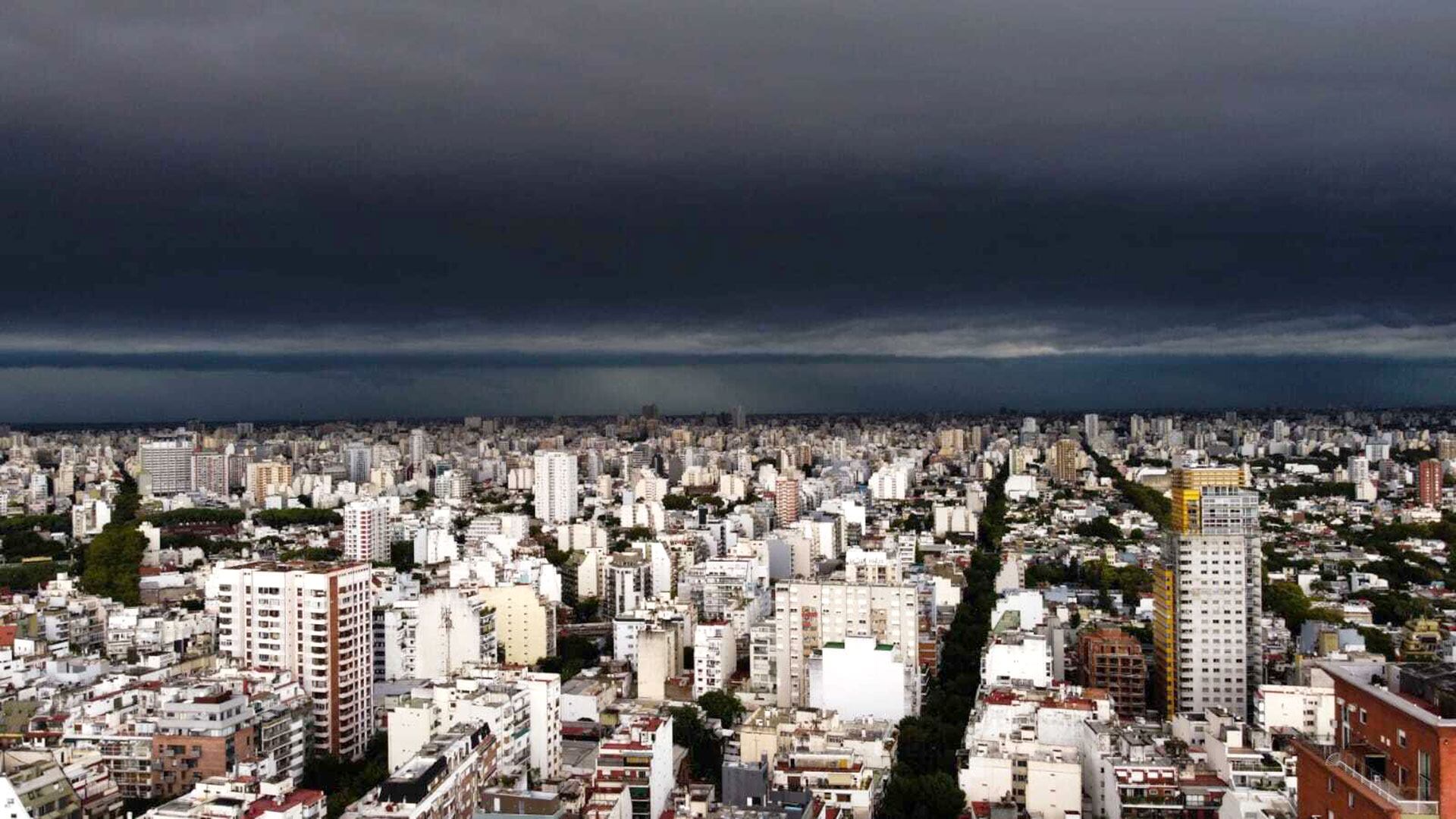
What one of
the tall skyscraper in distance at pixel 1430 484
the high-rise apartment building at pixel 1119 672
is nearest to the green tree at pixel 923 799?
the high-rise apartment building at pixel 1119 672

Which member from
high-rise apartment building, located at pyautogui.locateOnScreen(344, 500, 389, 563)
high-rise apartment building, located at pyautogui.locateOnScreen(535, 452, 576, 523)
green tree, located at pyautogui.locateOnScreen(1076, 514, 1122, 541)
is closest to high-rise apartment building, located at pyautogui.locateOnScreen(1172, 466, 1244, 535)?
green tree, located at pyautogui.locateOnScreen(1076, 514, 1122, 541)

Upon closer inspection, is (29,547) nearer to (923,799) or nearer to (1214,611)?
(923,799)

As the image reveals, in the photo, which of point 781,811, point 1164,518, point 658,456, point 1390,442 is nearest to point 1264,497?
point 1164,518

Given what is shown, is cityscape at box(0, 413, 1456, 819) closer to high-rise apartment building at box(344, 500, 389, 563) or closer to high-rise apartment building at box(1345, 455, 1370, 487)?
high-rise apartment building at box(344, 500, 389, 563)

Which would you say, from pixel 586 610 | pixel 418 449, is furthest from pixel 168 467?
pixel 586 610

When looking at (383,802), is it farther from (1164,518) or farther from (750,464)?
(750,464)

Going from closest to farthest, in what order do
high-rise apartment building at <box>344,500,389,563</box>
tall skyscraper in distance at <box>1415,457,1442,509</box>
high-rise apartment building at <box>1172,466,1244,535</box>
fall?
1. high-rise apartment building at <box>1172,466,1244,535</box>
2. high-rise apartment building at <box>344,500,389,563</box>
3. tall skyscraper in distance at <box>1415,457,1442,509</box>

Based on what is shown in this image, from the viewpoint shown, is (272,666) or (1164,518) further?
(1164,518)
